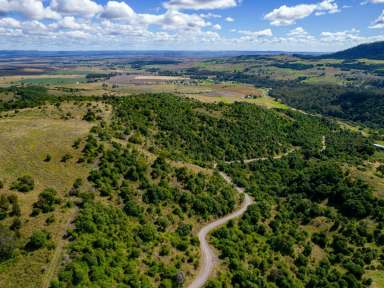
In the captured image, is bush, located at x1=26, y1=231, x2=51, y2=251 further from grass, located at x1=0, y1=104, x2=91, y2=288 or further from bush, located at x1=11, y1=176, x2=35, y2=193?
bush, located at x1=11, y1=176, x2=35, y2=193

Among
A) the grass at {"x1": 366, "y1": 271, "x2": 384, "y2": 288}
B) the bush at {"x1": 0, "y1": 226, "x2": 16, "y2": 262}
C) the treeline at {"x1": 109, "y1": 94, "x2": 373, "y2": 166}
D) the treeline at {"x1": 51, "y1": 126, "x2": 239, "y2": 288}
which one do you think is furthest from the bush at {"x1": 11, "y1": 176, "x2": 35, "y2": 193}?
the grass at {"x1": 366, "y1": 271, "x2": 384, "y2": 288}

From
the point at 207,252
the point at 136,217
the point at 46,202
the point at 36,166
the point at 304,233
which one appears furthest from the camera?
the point at 304,233

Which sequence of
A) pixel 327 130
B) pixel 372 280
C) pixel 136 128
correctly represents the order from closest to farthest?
pixel 372 280 → pixel 136 128 → pixel 327 130

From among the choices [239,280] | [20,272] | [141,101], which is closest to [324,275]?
[239,280]

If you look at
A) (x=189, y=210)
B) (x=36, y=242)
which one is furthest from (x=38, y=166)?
(x=189, y=210)

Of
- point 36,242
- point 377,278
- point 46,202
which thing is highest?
point 46,202

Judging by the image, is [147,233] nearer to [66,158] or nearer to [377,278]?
[66,158]

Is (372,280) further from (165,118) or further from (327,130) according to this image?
(327,130)

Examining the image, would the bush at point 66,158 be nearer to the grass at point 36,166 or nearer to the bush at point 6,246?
the grass at point 36,166
